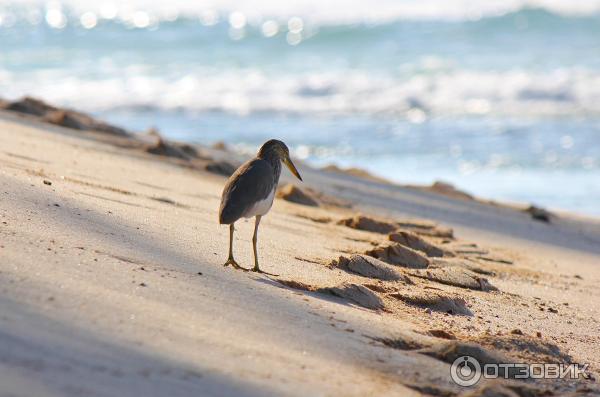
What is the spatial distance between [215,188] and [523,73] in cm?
1716

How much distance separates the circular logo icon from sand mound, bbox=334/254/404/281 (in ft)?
4.73

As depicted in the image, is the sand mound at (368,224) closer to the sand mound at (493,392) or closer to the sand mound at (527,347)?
the sand mound at (527,347)

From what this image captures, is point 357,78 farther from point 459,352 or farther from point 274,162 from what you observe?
point 459,352

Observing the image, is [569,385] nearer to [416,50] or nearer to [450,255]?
[450,255]

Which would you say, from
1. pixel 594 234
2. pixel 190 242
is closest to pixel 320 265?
pixel 190 242

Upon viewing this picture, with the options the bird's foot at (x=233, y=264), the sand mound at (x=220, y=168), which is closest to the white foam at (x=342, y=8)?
the sand mound at (x=220, y=168)

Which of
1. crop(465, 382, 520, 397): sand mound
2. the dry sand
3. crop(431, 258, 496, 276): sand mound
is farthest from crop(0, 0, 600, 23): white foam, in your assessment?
crop(465, 382, 520, 397): sand mound

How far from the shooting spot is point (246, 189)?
5316mm

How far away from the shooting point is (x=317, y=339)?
4285mm

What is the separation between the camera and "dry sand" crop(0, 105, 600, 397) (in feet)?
11.9

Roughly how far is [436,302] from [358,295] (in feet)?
1.65
